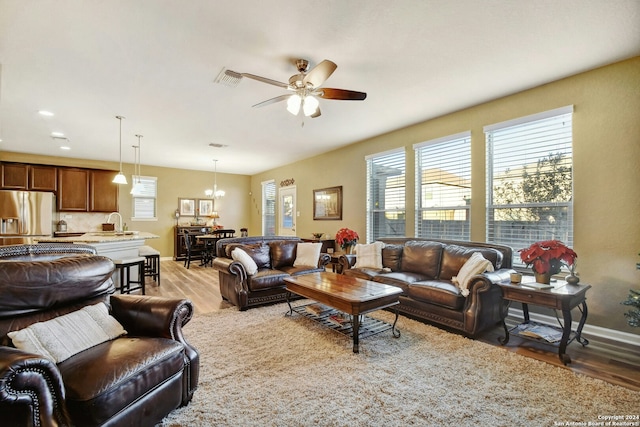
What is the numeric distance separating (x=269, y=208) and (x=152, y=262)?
164 inches

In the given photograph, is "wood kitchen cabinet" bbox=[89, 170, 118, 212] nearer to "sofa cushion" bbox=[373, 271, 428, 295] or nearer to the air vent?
the air vent

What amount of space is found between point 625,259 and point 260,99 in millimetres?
4479

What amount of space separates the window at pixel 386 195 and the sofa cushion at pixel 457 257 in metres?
1.35

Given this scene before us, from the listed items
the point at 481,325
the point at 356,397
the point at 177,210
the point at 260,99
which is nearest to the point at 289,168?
the point at 177,210

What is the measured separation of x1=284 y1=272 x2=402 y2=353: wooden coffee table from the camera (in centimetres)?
268

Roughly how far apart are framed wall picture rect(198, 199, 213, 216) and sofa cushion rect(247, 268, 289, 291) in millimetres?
6029

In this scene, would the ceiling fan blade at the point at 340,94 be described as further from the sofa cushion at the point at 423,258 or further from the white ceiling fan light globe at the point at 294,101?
the sofa cushion at the point at 423,258

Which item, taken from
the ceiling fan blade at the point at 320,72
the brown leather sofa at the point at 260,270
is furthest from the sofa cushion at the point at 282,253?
the ceiling fan blade at the point at 320,72

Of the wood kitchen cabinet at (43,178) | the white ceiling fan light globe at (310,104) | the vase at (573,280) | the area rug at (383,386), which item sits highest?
the white ceiling fan light globe at (310,104)

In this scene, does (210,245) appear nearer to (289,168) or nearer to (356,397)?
(289,168)

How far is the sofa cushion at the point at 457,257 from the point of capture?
11.3 ft

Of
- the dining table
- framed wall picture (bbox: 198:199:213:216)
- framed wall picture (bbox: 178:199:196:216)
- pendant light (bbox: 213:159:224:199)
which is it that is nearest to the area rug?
the dining table

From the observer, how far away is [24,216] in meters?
6.28

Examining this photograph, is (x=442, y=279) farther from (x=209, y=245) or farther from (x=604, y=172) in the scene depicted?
(x=209, y=245)
